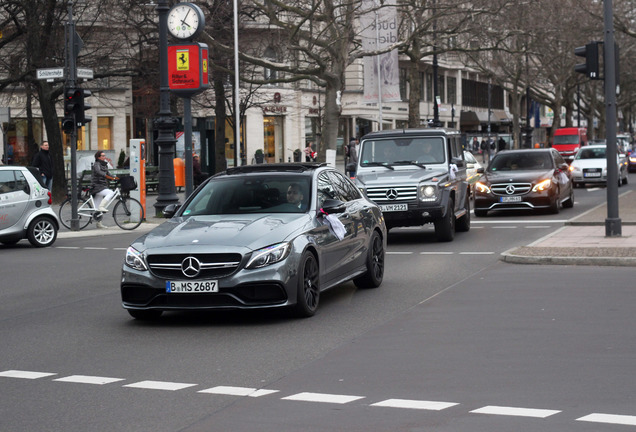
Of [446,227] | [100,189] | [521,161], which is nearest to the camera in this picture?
[446,227]

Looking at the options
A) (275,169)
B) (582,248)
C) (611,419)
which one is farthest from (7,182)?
(611,419)

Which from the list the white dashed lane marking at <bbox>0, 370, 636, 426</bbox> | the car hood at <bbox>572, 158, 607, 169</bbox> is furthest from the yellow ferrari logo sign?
the white dashed lane marking at <bbox>0, 370, 636, 426</bbox>

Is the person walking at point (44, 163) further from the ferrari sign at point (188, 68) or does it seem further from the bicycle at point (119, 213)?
the bicycle at point (119, 213)

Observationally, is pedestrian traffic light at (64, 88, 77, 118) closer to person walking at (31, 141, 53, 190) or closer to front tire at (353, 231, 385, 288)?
person walking at (31, 141, 53, 190)

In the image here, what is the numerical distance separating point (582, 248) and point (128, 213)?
40.4 ft

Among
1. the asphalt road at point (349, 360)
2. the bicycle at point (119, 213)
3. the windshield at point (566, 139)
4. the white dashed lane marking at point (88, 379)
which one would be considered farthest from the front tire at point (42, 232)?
the windshield at point (566, 139)

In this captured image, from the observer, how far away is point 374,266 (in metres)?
13.1

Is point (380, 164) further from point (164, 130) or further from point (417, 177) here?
point (164, 130)

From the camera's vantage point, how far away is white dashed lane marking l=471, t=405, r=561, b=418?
6441 mm

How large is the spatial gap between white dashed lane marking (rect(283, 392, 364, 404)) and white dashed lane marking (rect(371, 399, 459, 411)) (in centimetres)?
23

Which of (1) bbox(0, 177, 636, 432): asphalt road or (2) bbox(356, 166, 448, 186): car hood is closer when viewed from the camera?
(1) bbox(0, 177, 636, 432): asphalt road

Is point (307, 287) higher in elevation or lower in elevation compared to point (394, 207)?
lower

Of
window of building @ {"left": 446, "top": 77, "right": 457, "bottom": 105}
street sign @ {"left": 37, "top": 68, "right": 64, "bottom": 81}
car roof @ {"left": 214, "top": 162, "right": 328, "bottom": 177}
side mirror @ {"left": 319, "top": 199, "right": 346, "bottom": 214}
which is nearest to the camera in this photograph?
side mirror @ {"left": 319, "top": 199, "right": 346, "bottom": 214}

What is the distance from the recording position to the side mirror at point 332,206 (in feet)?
37.0
